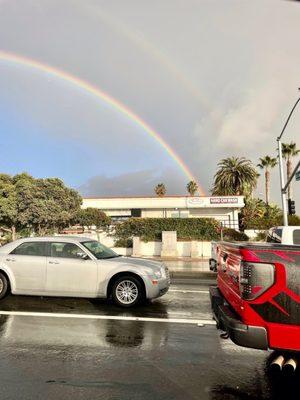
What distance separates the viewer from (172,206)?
161 feet

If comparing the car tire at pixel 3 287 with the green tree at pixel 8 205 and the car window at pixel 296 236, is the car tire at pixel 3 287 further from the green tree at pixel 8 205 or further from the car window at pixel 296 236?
the green tree at pixel 8 205

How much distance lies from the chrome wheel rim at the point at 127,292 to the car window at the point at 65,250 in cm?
113

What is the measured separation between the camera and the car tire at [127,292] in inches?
Result: 347

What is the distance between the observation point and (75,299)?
9773mm

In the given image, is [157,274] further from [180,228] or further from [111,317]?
[180,228]

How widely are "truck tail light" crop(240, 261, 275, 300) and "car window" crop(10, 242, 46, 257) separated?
632 centimetres

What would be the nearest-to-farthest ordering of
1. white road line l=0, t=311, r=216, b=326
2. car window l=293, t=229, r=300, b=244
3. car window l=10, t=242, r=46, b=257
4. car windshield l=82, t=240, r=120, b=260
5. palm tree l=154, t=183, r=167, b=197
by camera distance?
white road line l=0, t=311, r=216, b=326 → car windshield l=82, t=240, r=120, b=260 → car window l=10, t=242, r=46, b=257 → car window l=293, t=229, r=300, b=244 → palm tree l=154, t=183, r=167, b=197

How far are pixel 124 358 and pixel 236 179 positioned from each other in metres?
56.5

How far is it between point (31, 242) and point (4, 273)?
89cm

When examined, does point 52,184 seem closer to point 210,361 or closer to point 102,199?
point 102,199

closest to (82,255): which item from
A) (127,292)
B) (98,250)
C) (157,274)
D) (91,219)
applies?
(98,250)

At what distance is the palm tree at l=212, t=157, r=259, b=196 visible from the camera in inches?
2344

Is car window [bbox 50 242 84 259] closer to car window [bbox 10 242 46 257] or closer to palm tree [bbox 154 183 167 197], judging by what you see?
car window [bbox 10 242 46 257]

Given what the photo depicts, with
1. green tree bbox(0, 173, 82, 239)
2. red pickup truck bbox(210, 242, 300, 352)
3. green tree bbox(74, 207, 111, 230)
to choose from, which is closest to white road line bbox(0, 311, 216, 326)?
red pickup truck bbox(210, 242, 300, 352)
